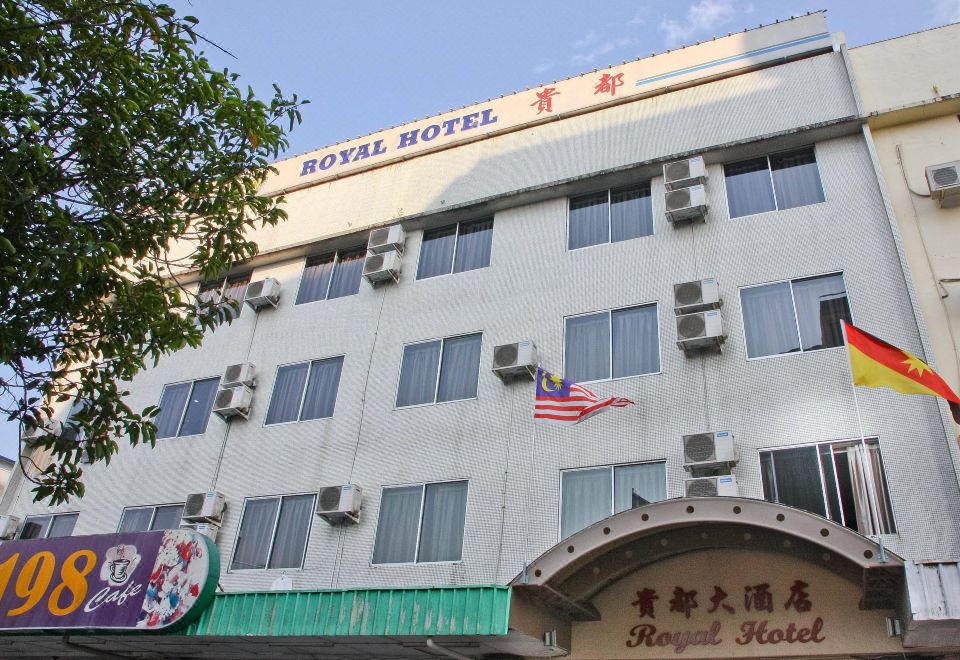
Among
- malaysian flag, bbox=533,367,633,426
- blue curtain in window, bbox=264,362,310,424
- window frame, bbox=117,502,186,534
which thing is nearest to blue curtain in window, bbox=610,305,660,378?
malaysian flag, bbox=533,367,633,426

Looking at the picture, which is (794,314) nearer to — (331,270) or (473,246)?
(473,246)

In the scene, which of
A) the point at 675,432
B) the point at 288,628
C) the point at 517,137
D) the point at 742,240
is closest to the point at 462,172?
the point at 517,137

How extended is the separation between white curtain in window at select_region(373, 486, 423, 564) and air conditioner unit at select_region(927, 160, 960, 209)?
28.1ft

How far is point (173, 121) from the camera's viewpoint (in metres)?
8.33

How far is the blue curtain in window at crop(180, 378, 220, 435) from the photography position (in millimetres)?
15555

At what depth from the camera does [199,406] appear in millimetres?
15898

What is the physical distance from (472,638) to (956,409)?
6404 mm

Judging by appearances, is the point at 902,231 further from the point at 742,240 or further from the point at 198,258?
the point at 198,258

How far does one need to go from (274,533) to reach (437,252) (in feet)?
18.9

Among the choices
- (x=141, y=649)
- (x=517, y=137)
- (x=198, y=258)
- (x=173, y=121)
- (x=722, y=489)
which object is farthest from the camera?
(x=517, y=137)

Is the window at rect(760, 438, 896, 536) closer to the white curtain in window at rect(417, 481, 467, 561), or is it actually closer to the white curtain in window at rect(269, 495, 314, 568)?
the white curtain in window at rect(417, 481, 467, 561)

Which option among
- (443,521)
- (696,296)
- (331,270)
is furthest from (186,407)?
(696,296)

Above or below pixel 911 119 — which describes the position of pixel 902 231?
below

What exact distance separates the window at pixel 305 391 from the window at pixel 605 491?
4.78 m
